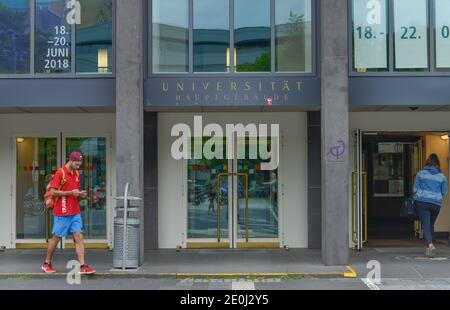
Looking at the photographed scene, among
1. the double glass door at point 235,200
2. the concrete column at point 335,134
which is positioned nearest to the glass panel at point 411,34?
the concrete column at point 335,134

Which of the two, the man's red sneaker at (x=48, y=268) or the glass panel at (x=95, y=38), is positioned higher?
the glass panel at (x=95, y=38)

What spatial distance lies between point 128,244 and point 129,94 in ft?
8.56

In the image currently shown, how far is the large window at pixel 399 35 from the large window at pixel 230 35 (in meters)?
0.93

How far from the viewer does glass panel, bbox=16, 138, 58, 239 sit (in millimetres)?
12688

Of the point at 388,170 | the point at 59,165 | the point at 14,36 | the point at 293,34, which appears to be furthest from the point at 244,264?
the point at 388,170

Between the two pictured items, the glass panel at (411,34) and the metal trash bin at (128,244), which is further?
the glass panel at (411,34)

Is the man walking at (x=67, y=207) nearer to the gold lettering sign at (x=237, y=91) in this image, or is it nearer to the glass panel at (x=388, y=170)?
the gold lettering sign at (x=237, y=91)

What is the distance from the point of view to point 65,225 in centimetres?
973

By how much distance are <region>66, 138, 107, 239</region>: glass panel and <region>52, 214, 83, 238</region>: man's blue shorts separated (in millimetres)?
2836

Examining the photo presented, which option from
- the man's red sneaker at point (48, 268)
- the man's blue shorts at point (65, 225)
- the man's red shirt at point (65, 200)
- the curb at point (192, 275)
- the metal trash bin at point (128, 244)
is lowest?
the curb at point (192, 275)

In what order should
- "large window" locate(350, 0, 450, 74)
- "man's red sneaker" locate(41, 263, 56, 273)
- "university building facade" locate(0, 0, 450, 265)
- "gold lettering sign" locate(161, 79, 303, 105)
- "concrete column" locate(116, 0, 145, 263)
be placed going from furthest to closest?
"large window" locate(350, 0, 450, 74) → "gold lettering sign" locate(161, 79, 303, 105) → "university building facade" locate(0, 0, 450, 265) → "concrete column" locate(116, 0, 145, 263) → "man's red sneaker" locate(41, 263, 56, 273)

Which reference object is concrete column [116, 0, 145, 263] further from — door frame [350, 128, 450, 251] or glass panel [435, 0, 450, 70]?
glass panel [435, 0, 450, 70]

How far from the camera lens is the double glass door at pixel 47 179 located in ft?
41.5

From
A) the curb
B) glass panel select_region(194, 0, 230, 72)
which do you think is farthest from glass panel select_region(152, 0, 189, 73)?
the curb
